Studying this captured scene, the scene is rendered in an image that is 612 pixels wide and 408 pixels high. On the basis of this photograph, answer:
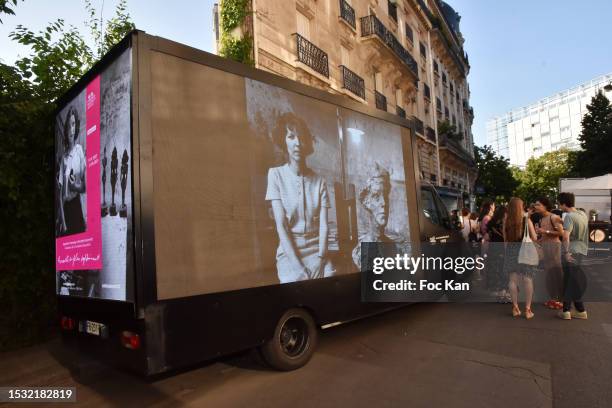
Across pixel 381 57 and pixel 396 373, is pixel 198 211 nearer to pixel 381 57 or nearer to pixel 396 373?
pixel 396 373

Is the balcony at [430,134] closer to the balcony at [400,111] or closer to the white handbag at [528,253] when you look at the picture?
the balcony at [400,111]

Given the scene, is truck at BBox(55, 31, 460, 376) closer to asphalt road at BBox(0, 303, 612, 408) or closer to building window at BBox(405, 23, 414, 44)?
asphalt road at BBox(0, 303, 612, 408)

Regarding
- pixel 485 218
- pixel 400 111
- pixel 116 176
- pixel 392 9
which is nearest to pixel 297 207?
pixel 116 176

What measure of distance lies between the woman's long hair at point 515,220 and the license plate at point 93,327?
5.67 meters

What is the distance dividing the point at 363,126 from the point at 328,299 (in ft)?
7.06

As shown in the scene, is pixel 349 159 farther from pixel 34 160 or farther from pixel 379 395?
pixel 34 160

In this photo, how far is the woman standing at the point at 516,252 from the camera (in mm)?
6004

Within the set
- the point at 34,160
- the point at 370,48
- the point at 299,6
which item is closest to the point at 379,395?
the point at 34,160

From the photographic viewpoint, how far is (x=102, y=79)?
3.47 m

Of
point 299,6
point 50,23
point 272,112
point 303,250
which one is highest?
point 299,6

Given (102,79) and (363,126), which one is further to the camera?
(363,126)

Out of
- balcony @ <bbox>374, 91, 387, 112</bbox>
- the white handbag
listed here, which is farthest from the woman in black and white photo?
balcony @ <bbox>374, 91, 387, 112</bbox>

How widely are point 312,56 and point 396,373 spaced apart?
41.0ft

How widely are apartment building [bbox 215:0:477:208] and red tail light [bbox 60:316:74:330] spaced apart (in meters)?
9.64
